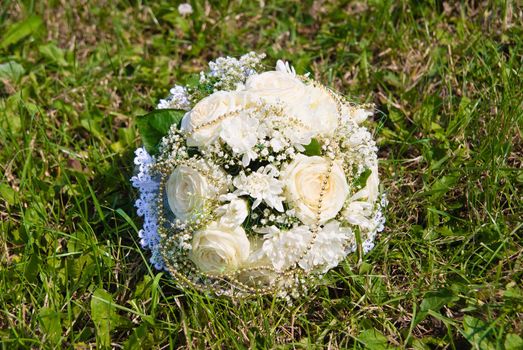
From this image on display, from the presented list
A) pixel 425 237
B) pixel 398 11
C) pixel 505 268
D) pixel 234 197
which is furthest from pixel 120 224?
pixel 398 11

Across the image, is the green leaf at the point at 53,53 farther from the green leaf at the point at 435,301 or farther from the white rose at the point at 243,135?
the green leaf at the point at 435,301

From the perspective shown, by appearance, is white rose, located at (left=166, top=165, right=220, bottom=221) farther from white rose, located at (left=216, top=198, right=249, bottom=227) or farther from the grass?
the grass

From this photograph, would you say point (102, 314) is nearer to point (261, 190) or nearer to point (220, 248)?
point (220, 248)

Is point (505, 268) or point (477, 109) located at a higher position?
point (477, 109)

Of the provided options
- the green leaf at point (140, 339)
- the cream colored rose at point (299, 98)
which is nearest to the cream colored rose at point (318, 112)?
the cream colored rose at point (299, 98)

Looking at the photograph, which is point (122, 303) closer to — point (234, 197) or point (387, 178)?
point (234, 197)

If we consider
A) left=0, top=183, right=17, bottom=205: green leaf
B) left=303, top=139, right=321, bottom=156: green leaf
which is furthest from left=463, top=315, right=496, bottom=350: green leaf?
left=0, top=183, right=17, bottom=205: green leaf

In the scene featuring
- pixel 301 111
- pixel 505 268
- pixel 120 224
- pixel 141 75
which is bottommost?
pixel 505 268
